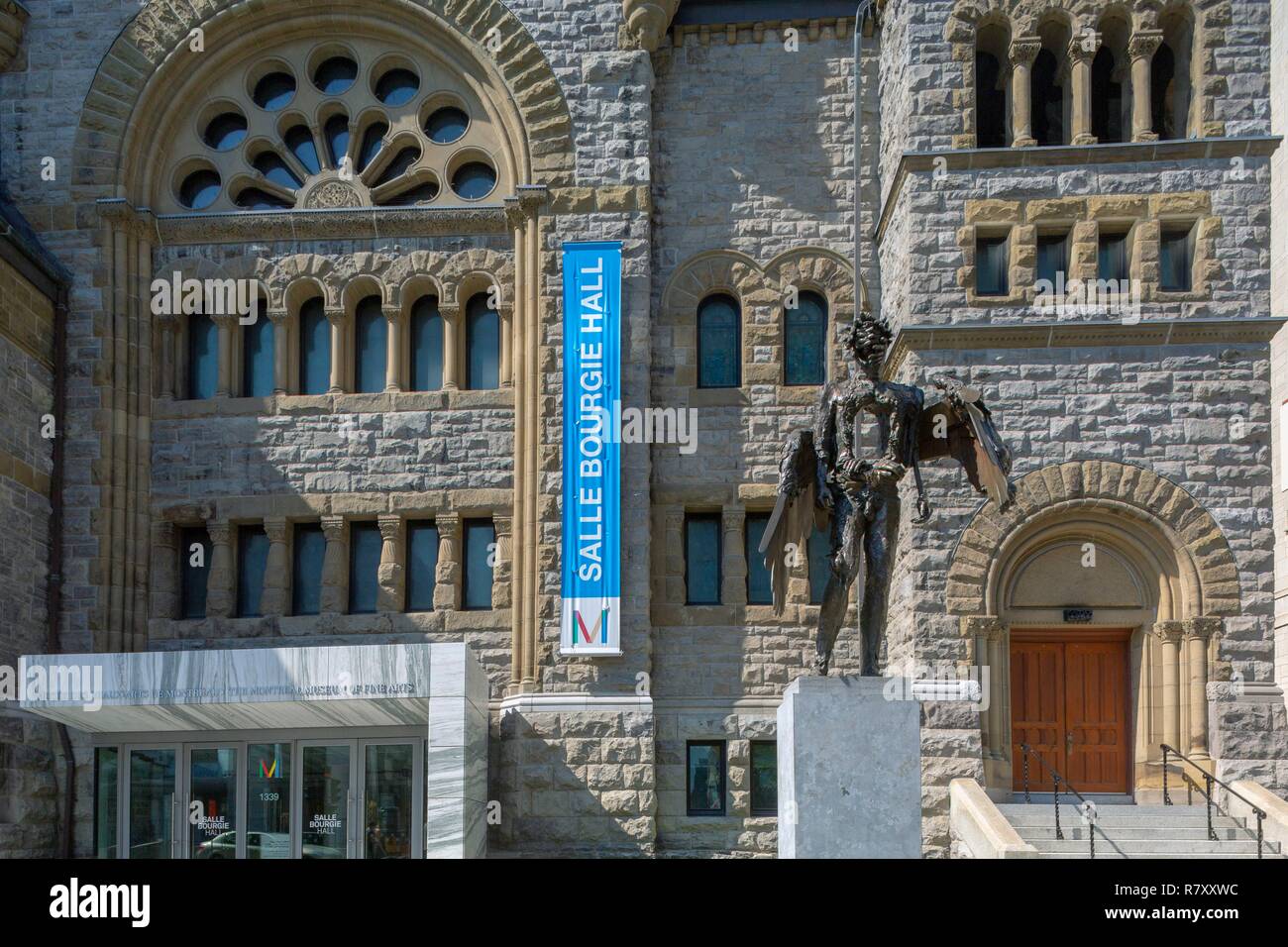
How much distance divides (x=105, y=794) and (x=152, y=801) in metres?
0.99

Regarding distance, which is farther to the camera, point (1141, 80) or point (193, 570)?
point (193, 570)

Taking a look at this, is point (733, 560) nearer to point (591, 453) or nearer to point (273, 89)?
point (591, 453)

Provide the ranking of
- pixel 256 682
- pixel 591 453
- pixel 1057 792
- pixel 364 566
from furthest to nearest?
pixel 364 566
pixel 591 453
pixel 1057 792
pixel 256 682

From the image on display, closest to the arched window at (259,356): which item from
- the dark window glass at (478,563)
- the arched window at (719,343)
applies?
the dark window glass at (478,563)

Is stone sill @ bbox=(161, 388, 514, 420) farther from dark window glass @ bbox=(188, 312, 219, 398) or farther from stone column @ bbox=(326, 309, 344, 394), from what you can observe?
dark window glass @ bbox=(188, 312, 219, 398)

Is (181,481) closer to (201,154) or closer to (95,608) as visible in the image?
(95,608)

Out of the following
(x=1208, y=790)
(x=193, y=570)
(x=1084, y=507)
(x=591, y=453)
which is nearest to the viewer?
(x=1208, y=790)

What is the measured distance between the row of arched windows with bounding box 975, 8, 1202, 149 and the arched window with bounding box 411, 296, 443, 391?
325 inches

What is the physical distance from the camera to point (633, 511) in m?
22.2

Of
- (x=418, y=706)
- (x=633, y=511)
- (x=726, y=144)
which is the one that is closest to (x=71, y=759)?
(x=418, y=706)

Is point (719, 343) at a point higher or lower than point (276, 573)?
higher

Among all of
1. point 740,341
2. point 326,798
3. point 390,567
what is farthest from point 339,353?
point 326,798

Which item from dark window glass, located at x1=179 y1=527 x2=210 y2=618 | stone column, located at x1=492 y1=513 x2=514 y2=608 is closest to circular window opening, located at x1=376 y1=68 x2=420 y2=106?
stone column, located at x1=492 y1=513 x2=514 y2=608

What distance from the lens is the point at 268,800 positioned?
2108cm
